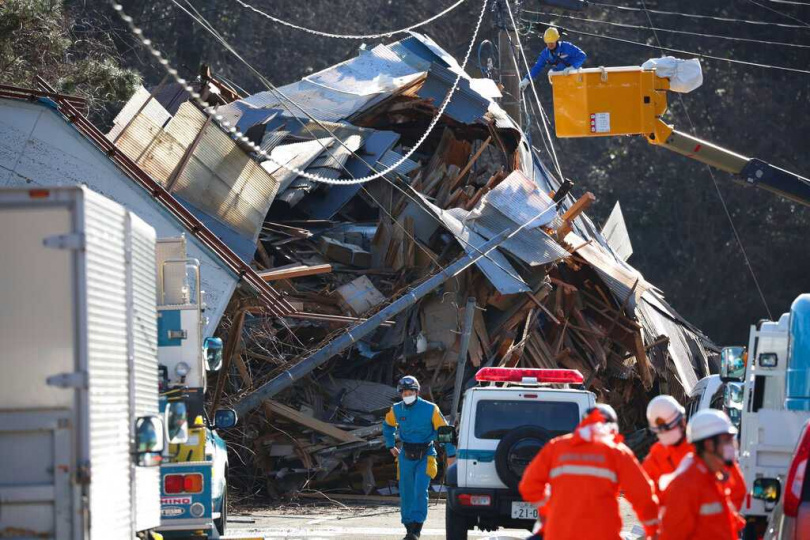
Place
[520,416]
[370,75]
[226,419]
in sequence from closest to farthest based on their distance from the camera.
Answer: [226,419]
[520,416]
[370,75]

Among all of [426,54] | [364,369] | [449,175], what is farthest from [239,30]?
[364,369]

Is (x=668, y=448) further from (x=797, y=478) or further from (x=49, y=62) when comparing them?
(x=49, y=62)

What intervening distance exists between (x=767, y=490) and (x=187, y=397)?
486 centimetres

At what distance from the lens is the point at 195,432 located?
34.9ft

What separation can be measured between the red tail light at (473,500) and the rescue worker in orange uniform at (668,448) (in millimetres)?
4081

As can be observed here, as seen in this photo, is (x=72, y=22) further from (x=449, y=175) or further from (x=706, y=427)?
(x=706, y=427)

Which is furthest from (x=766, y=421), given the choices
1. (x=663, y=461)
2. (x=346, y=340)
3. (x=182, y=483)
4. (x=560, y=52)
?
(x=560, y=52)

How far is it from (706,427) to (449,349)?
14.0 metres

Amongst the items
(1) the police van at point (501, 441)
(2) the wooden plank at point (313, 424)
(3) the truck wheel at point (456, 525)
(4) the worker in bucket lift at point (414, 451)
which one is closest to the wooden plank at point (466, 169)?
(2) the wooden plank at point (313, 424)

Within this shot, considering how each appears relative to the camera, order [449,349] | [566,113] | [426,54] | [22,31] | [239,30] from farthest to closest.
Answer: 1. [239,30]
2. [426,54]
3. [22,31]
4. [449,349]
5. [566,113]

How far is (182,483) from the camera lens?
10.4 metres

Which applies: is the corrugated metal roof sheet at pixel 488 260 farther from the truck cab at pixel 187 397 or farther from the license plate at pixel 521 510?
the truck cab at pixel 187 397

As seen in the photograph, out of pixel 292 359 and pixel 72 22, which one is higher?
pixel 72 22

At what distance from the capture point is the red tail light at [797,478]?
25.5 feet
